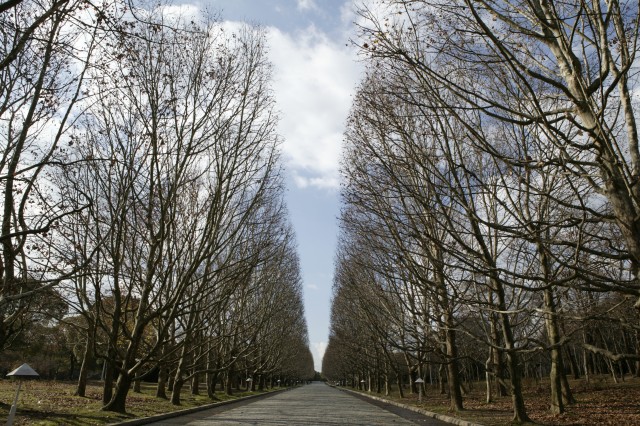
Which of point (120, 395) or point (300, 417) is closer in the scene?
point (120, 395)

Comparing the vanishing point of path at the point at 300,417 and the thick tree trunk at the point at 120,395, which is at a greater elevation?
the thick tree trunk at the point at 120,395

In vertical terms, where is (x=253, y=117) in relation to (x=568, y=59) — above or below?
above

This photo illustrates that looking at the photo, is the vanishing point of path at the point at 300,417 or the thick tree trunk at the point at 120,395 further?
the vanishing point of path at the point at 300,417

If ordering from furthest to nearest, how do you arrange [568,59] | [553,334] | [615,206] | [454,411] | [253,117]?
[454,411], [553,334], [253,117], [568,59], [615,206]

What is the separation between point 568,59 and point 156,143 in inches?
394

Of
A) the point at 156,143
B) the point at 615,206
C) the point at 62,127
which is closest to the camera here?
the point at 615,206

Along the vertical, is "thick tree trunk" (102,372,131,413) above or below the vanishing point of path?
above

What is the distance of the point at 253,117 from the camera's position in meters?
13.7

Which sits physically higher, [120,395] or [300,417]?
[120,395]

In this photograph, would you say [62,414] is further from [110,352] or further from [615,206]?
[615,206]

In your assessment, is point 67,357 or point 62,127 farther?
point 67,357

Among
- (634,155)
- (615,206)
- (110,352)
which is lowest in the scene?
(110,352)

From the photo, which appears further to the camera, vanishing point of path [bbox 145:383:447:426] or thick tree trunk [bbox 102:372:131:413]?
vanishing point of path [bbox 145:383:447:426]

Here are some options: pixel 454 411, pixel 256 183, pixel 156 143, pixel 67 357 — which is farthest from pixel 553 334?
pixel 67 357
